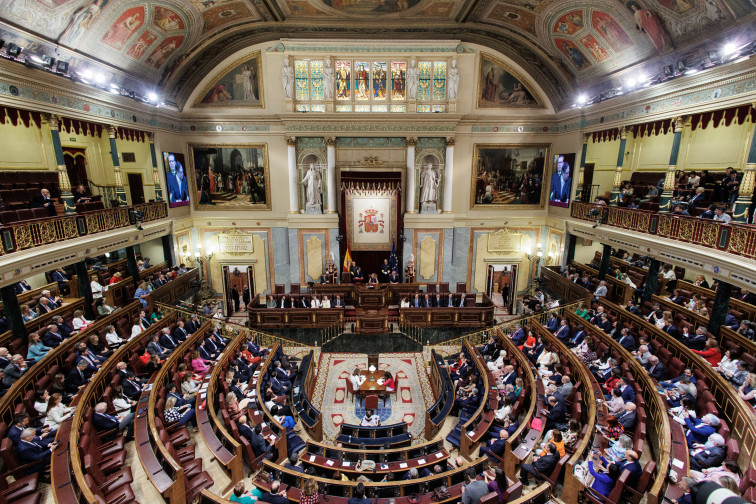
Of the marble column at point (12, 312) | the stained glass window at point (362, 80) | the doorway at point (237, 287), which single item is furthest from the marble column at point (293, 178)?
the marble column at point (12, 312)

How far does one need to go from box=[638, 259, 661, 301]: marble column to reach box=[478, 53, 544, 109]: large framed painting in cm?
857

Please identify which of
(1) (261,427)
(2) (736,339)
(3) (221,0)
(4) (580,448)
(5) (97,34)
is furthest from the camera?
(3) (221,0)

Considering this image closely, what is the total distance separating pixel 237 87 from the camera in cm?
1546

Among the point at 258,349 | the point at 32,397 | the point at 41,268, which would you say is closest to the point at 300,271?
the point at 258,349

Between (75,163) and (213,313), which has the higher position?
(75,163)

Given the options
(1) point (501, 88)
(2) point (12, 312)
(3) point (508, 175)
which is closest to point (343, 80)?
(1) point (501, 88)

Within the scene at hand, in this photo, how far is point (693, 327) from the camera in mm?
9023

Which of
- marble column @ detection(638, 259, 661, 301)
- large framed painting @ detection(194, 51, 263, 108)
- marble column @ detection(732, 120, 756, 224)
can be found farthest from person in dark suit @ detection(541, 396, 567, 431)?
large framed painting @ detection(194, 51, 263, 108)

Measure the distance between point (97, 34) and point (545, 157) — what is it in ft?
55.9

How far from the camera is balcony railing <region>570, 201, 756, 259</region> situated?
757 cm

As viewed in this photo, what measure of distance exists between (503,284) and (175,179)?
632 inches

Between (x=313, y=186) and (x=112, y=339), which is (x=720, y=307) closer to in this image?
(x=313, y=186)

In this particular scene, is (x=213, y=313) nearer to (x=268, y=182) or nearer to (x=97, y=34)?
(x=268, y=182)

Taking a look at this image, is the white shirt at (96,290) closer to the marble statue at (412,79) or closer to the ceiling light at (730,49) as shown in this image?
the marble statue at (412,79)
